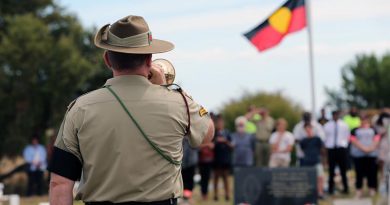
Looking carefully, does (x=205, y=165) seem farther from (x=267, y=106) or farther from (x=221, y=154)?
(x=267, y=106)

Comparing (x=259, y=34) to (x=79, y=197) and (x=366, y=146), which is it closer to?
(x=366, y=146)

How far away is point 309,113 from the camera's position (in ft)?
56.8

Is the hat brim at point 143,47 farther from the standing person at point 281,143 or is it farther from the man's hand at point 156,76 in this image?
the standing person at point 281,143

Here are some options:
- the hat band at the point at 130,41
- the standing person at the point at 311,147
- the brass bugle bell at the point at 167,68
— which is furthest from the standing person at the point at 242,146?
the hat band at the point at 130,41

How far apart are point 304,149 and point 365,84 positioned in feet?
222

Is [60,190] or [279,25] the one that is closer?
[60,190]

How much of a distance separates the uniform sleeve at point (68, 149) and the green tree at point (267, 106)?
2817cm

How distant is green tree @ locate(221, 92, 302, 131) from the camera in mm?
33469

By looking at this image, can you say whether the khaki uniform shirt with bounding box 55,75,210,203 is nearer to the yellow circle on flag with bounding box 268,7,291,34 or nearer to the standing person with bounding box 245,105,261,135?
the yellow circle on flag with bounding box 268,7,291,34

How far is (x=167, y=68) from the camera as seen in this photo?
513 cm

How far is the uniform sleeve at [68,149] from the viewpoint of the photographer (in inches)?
167

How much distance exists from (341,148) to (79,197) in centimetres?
1411

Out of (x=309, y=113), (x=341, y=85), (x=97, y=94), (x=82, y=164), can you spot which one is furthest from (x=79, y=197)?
(x=341, y=85)

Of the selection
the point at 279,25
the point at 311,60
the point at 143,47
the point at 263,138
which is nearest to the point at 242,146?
the point at 263,138
